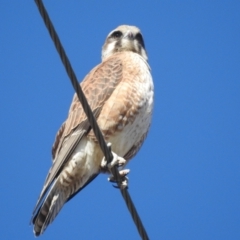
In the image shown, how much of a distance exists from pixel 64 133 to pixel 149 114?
767 mm

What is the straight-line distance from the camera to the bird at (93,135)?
4.86m

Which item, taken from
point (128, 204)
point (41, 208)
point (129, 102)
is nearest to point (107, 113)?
point (129, 102)

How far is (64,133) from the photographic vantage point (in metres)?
5.13

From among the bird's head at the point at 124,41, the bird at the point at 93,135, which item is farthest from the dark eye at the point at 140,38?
the bird at the point at 93,135

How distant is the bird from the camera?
4.86 metres

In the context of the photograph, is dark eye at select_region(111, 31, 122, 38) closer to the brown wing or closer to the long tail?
the brown wing

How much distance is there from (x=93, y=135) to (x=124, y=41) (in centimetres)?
183

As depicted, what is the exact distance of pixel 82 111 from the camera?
5.14 metres

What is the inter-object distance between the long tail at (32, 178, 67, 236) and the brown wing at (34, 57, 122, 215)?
165 millimetres

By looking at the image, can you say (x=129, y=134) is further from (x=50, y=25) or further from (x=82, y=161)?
(x=50, y=25)

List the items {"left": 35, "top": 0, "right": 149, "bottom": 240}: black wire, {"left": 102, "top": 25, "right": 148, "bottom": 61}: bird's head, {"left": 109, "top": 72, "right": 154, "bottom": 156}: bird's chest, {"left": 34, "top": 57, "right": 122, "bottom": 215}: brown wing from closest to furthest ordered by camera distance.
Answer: {"left": 35, "top": 0, "right": 149, "bottom": 240}: black wire < {"left": 34, "top": 57, "right": 122, "bottom": 215}: brown wing < {"left": 109, "top": 72, "right": 154, "bottom": 156}: bird's chest < {"left": 102, "top": 25, "right": 148, "bottom": 61}: bird's head

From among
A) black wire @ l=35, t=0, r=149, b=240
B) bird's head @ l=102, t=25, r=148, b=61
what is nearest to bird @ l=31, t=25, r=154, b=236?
bird's head @ l=102, t=25, r=148, b=61

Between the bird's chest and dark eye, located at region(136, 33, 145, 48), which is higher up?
dark eye, located at region(136, 33, 145, 48)

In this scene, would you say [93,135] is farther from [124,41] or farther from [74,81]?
[124,41]
